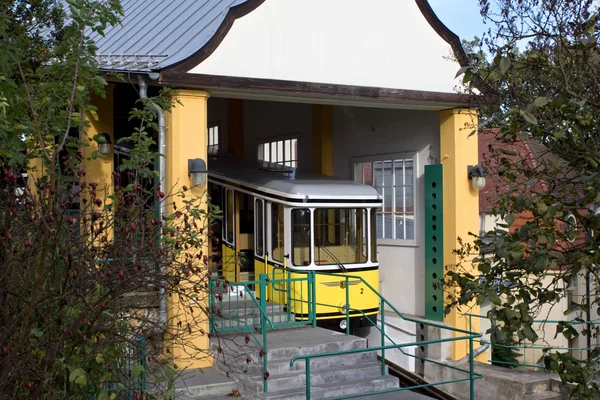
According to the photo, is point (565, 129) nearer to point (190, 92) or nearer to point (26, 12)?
point (190, 92)

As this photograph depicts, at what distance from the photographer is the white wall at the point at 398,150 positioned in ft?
46.6

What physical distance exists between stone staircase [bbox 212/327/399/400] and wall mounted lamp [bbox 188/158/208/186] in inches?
89.7

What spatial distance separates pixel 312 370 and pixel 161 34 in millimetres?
6676

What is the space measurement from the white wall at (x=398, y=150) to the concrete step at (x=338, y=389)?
4041 millimetres

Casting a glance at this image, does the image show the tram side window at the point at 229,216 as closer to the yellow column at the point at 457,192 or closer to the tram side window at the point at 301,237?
the tram side window at the point at 301,237

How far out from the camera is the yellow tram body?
40.9ft

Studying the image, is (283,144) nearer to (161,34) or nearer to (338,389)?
(161,34)

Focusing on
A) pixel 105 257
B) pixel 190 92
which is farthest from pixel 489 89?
pixel 190 92

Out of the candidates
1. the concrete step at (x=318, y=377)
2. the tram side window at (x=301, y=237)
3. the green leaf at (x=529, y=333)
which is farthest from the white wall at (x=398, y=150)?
the green leaf at (x=529, y=333)

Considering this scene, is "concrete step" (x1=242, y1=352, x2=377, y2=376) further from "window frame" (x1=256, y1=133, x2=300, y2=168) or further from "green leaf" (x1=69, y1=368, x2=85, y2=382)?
"window frame" (x1=256, y1=133, x2=300, y2=168)

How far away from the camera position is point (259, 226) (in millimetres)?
13492

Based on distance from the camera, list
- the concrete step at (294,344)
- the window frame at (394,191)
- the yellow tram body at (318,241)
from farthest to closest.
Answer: the window frame at (394,191)
the yellow tram body at (318,241)
the concrete step at (294,344)

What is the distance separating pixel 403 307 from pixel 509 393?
10.9ft

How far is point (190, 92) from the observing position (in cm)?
1087
